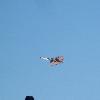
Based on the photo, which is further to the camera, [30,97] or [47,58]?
[30,97]

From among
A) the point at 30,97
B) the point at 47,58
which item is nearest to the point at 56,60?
the point at 47,58

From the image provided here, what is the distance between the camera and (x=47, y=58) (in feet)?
357

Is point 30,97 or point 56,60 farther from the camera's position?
point 30,97

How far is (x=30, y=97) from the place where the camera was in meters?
171

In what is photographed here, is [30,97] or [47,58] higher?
[30,97]

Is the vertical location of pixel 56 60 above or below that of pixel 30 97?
below

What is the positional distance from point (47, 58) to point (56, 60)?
5062 millimetres

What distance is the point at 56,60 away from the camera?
368 ft

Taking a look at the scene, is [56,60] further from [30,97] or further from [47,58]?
[30,97]

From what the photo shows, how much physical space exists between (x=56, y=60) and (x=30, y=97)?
214 feet

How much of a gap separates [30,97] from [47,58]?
68002 mm
